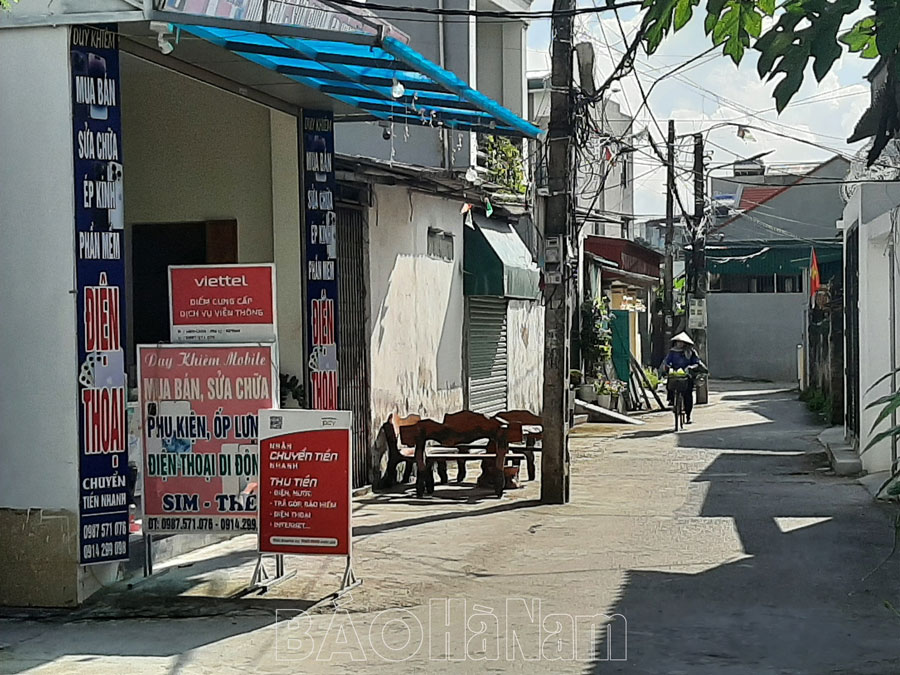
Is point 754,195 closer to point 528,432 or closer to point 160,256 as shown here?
point 528,432

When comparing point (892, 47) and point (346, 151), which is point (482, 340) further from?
point (892, 47)

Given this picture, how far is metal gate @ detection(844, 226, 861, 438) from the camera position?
57.0ft

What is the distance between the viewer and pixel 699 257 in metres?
31.4

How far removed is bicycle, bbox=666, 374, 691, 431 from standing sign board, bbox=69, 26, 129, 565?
16.2 m

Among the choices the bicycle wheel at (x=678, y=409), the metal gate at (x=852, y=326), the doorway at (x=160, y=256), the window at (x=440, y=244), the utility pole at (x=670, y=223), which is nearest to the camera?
the doorway at (x=160, y=256)

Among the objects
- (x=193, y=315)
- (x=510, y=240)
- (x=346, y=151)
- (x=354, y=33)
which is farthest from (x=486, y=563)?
(x=510, y=240)

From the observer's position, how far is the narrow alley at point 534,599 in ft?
23.8

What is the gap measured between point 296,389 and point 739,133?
65.4 feet

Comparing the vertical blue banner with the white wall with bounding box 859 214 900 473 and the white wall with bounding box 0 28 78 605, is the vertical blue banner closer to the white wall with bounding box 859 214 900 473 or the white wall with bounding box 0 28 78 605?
the white wall with bounding box 0 28 78 605

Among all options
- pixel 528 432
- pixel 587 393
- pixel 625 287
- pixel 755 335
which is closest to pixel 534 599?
pixel 528 432

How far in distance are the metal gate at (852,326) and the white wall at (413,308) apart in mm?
5676

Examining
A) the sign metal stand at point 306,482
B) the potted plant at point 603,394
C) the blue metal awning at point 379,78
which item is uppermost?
the blue metal awning at point 379,78

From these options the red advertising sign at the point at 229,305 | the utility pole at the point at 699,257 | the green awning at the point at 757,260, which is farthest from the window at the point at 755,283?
the red advertising sign at the point at 229,305

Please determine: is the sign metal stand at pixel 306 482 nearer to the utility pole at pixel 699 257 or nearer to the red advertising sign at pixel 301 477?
the red advertising sign at pixel 301 477
